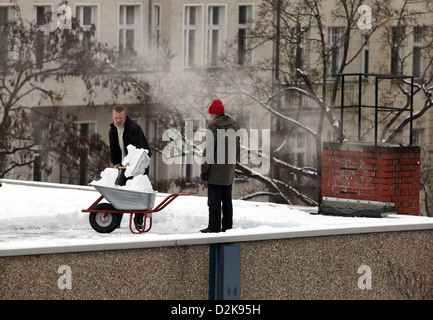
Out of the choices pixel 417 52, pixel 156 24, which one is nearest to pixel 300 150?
pixel 417 52

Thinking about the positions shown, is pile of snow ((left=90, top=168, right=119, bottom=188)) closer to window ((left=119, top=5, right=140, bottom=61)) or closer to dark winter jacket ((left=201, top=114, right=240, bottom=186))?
dark winter jacket ((left=201, top=114, right=240, bottom=186))

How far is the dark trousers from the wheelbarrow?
49 cm

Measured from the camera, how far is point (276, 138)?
4394 cm

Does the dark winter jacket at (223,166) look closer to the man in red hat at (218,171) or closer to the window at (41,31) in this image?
the man in red hat at (218,171)

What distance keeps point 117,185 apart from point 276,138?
28.6 m

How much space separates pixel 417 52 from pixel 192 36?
26.0 ft

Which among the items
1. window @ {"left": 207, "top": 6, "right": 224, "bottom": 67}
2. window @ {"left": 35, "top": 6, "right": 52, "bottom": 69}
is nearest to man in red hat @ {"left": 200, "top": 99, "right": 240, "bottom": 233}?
window @ {"left": 35, "top": 6, "right": 52, "bottom": 69}

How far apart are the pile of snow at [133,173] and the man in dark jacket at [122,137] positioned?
0.15 m

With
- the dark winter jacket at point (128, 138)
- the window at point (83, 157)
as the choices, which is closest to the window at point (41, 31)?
the window at point (83, 157)

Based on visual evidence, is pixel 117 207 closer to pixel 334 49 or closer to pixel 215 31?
pixel 334 49

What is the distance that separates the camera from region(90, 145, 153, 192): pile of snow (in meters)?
14.7
